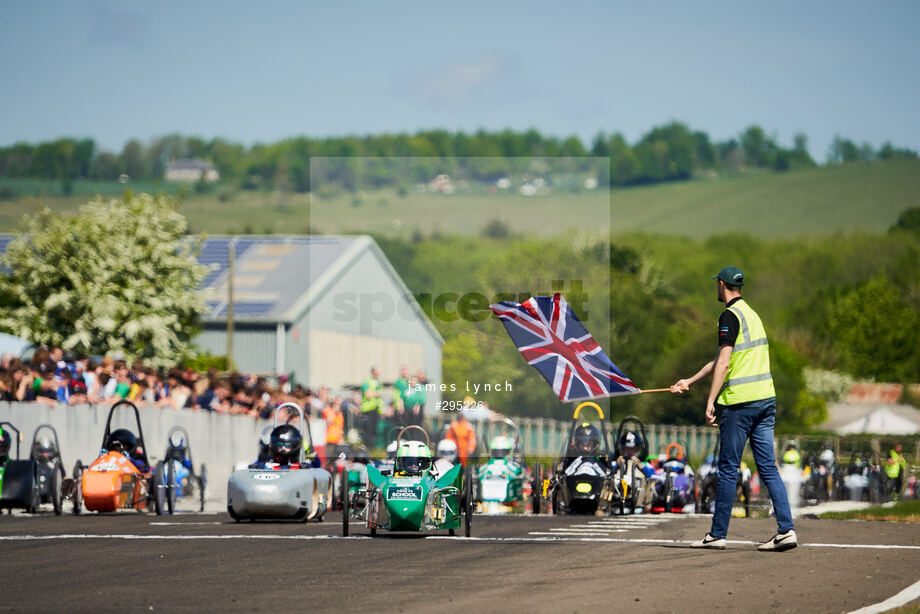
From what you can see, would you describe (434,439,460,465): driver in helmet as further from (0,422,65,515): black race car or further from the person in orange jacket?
(0,422,65,515): black race car

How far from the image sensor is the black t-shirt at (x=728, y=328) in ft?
44.7

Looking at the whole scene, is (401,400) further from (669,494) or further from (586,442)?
(586,442)

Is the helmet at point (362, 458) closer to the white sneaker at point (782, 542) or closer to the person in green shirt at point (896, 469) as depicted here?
the white sneaker at point (782, 542)

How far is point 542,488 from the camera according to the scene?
22969 mm

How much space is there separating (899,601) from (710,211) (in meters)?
110

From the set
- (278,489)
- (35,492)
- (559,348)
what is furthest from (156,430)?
(559,348)

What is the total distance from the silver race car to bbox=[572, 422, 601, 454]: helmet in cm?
479

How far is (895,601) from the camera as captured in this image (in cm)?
1024

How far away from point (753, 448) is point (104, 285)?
3873 cm

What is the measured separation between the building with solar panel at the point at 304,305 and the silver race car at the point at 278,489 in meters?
33.3

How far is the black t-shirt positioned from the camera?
13617 millimetres

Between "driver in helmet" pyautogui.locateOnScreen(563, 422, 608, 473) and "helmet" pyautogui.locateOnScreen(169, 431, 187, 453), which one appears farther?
"helmet" pyautogui.locateOnScreen(169, 431, 187, 453)

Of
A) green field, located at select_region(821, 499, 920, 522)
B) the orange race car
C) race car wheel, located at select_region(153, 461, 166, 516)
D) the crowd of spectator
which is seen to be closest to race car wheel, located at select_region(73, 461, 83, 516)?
the orange race car

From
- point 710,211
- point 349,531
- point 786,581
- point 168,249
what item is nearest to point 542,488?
point 349,531
